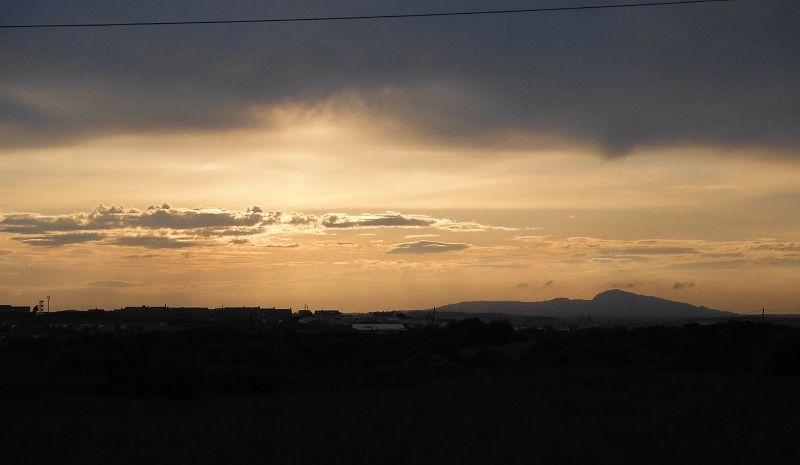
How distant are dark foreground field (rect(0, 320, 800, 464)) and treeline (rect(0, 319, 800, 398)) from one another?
9cm

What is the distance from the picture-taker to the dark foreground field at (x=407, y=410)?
36.3 feet

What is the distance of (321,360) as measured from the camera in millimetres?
32094

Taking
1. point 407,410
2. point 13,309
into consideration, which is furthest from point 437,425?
point 13,309

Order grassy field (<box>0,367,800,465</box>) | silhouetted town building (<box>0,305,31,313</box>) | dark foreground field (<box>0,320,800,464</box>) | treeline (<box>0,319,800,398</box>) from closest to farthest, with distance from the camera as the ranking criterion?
grassy field (<box>0,367,800,465</box>) < dark foreground field (<box>0,320,800,464</box>) < treeline (<box>0,319,800,398</box>) < silhouetted town building (<box>0,305,31,313</box>)

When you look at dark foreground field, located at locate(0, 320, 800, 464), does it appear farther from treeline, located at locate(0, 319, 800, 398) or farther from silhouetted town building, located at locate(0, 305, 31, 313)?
silhouetted town building, located at locate(0, 305, 31, 313)

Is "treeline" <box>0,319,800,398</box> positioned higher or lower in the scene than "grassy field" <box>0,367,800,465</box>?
higher

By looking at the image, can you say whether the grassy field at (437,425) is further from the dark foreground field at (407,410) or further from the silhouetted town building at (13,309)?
the silhouetted town building at (13,309)

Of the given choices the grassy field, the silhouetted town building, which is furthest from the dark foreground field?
the silhouetted town building

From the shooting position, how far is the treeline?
69.8ft

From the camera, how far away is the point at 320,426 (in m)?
13.5

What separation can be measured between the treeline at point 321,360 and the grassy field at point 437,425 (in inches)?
80.5

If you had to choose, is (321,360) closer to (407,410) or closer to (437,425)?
(407,410)

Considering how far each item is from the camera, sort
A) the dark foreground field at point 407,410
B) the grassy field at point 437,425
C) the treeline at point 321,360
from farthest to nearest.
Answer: the treeline at point 321,360 → the dark foreground field at point 407,410 → the grassy field at point 437,425

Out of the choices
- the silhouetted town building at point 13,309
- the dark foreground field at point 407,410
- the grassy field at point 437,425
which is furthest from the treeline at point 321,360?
the silhouetted town building at point 13,309
